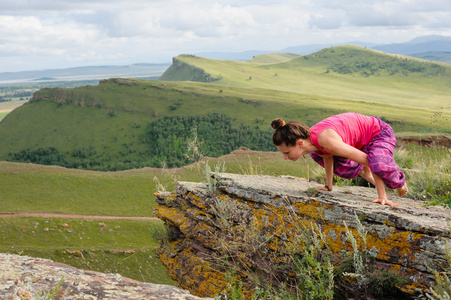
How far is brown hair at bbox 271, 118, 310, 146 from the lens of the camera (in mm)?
5547

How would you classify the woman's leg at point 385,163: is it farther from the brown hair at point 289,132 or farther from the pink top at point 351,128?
the brown hair at point 289,132

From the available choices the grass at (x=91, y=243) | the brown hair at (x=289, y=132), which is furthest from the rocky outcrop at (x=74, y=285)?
the grass at (x=91, y=243)

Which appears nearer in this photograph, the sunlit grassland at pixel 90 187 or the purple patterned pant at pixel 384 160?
the purple patterned pant at pixel 384 160

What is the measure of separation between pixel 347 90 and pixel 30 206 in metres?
168

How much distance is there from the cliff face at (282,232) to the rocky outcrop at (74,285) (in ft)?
Result: 4.14

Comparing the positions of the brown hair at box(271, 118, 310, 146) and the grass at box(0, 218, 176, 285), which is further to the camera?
the grass at box(0, 218, 176, 285)

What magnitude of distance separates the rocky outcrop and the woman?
9.67 ft

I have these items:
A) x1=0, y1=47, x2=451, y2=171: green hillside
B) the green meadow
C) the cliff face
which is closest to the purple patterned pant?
the cliff face

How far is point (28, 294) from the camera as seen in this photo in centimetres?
293

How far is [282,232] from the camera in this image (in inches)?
209

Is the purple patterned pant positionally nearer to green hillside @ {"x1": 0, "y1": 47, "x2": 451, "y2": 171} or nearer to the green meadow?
the green meadow

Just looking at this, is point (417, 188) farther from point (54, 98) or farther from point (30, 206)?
point (54, 98)

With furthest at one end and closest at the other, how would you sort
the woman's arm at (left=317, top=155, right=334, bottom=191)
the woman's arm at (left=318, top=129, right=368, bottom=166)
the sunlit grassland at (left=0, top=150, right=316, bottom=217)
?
1. the sunlit grassland at (left=0, top=150, right=316, bottom=217)
2. the woman's arm at (left=317, top=155, right=334, bottom=191)
3. the woman's arm at (left=318, top=129, right=368, bottom=166)

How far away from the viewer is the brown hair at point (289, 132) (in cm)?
555
